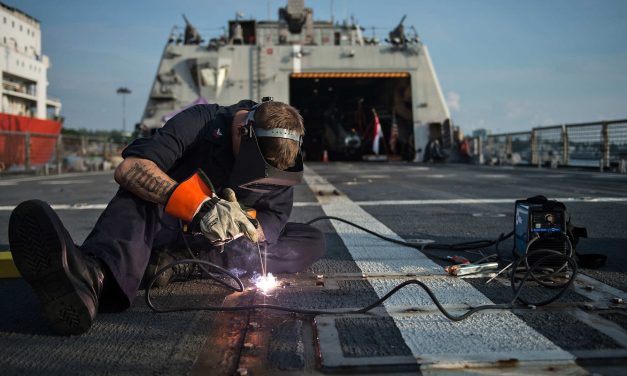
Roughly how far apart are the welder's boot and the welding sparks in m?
0.35

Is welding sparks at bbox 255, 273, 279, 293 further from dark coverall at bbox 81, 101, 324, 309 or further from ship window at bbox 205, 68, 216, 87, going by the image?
ship window at bbox 205, 68, 216, 87

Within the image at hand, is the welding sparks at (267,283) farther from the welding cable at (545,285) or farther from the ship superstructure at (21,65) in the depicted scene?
the ship superstructure at (21,65)

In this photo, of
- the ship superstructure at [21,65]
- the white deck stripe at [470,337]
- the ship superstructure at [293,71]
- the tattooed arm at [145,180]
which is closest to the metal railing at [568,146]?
the ship superstructure at [293,71]

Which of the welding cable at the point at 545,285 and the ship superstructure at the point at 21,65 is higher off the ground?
the ship superstructure at the point at 21,65

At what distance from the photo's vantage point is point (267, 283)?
93.2 inches

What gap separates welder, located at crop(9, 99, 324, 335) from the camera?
1.72 metres

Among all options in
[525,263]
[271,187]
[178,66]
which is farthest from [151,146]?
[178,66]

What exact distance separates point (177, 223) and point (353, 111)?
2419 centimetres

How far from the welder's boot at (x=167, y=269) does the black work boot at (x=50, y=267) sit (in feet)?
1.79

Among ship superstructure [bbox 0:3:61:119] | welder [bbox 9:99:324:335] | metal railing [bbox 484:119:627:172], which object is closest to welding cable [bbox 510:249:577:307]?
welder [bbox 9:99:324:335]

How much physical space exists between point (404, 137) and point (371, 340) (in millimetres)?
21689

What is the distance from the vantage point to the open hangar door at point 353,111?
72.4 feet

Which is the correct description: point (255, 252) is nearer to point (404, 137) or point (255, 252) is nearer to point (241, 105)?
point (241, 105)

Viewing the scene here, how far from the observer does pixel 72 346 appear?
1.59 metres
